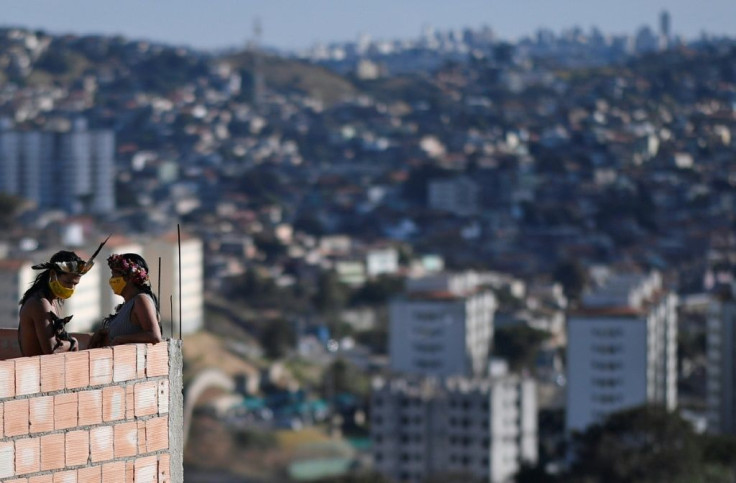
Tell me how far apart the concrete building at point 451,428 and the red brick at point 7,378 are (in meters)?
31.3

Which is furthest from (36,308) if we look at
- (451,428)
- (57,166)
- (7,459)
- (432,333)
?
(57,166)

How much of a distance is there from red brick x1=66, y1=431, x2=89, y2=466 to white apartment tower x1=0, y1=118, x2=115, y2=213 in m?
73.4

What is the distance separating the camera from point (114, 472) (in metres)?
3.27

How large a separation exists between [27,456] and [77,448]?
130 mm

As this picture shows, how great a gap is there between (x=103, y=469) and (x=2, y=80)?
9544 cm

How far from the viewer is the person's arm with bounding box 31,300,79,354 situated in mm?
3318

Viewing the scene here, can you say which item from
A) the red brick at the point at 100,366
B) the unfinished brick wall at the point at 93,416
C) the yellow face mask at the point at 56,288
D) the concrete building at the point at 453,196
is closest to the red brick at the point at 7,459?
the unfinished brick wall at the point at 93,416

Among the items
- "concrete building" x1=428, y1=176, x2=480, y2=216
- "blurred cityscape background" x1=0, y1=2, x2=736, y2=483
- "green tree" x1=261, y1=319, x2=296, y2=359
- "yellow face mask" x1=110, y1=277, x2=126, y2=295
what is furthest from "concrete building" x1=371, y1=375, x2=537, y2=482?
"concrete building" x1=428, y1=176, x2=480, y2=216

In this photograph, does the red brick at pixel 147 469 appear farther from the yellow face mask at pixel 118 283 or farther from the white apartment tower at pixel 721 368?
the white apartment tower at pixel 721 368

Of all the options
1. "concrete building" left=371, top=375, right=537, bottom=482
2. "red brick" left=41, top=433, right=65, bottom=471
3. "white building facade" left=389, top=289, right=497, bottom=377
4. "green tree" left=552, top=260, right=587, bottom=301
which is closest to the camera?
"red brick" left=41, top=433, right=65, bottom=471

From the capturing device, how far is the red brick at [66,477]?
315 cm

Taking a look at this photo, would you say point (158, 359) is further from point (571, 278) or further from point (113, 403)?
point (571, 278)

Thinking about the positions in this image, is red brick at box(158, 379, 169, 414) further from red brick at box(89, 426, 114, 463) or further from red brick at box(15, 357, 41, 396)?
red brick at box(15, 357, 41, 396)

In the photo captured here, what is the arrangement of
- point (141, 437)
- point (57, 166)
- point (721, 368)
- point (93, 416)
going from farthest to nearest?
point (57, 166) → point (721, 368) → point (141, 437) → point (93, 416)
